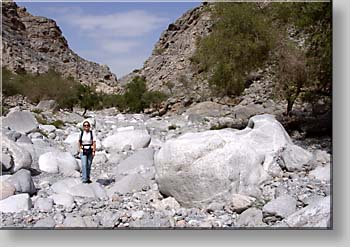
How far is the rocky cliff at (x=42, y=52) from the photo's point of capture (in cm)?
465

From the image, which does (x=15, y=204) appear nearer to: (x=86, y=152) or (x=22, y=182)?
(x=22, y=182)

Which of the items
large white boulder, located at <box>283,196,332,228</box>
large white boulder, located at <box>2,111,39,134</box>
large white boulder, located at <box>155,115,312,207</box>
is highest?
large white boulder, located at <box>2,111,39,134</box>

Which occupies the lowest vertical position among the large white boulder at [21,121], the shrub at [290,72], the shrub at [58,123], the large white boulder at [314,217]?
the large white boulder at [314,217]

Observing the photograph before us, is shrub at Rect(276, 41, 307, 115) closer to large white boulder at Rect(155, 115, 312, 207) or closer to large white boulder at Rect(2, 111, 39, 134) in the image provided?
large white boulder at Rect(155, 115, 312, 207)

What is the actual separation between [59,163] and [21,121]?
99cm

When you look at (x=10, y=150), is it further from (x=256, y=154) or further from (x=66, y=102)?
(x=66, y=102)

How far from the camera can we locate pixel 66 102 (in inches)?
289

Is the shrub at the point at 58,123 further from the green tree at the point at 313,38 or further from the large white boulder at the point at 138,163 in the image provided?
the green tree at the point at 313,38

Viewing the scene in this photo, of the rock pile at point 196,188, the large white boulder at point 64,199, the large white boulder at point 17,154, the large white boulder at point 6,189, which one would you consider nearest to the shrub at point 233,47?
the rock pile at point 196,188

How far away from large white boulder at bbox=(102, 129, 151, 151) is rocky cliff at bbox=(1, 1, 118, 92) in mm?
624

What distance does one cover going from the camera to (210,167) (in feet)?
12.7

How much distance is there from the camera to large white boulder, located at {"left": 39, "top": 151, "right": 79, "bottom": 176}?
470 centimetres

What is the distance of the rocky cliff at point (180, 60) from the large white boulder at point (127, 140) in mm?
684

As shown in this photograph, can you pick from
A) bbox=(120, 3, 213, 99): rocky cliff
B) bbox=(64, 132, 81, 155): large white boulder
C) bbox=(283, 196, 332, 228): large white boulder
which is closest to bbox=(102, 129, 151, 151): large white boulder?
bbox=(64, 132, 81, 155): large white boulder
